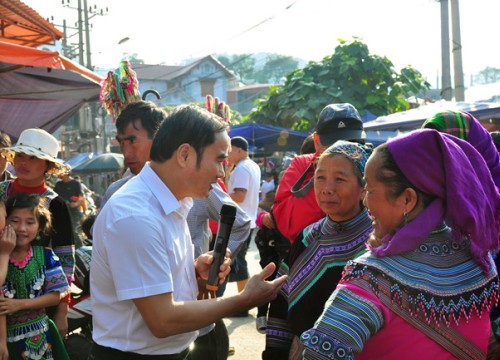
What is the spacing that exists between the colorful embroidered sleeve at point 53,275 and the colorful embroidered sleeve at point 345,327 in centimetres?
219

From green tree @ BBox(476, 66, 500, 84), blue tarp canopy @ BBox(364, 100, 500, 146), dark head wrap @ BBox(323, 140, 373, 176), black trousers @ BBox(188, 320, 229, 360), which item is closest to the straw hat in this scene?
black trousers @ BBox(188, 320, 229, 360)

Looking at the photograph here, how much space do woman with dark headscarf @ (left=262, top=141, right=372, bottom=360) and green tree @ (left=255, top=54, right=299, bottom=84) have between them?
103 metres

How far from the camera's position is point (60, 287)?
11.1 ft

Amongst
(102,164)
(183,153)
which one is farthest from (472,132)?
(102,164)

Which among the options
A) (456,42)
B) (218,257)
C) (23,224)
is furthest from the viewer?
(456,42)

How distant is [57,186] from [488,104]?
338 inches

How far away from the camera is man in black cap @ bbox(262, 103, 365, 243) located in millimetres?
3271

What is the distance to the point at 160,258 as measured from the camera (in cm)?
189

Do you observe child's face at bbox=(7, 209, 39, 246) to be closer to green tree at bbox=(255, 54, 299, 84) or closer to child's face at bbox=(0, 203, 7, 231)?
child's face at bbox=(0, 203, 7, 231)

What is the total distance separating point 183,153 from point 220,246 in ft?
1.47

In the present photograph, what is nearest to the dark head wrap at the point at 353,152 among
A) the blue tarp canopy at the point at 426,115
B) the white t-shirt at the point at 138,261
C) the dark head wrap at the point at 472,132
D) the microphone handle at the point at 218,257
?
the dark head wrap at the point at 472,132

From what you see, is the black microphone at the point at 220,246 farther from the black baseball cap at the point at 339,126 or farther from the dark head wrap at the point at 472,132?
the black baseball cap at the point at 339,126

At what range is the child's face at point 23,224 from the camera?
10.7ft

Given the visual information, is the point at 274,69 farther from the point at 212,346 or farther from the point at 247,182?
the point at 212,346
